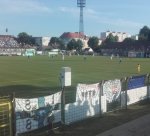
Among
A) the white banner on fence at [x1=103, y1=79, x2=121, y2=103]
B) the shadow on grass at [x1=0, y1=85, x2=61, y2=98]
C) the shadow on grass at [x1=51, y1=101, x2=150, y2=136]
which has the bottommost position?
the shadow on grass at [x1=51, y1=101, x2=150, y2=136]

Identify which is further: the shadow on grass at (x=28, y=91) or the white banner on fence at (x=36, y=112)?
the shadow on grass at (x=28, y=91)

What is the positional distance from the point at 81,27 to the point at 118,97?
5475 inches

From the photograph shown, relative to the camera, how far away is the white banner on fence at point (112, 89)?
631 inches

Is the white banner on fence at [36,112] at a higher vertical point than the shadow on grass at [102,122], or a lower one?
higher

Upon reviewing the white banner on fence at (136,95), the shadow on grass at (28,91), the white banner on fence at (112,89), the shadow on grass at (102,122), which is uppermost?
the white banner on fence at (112,89)

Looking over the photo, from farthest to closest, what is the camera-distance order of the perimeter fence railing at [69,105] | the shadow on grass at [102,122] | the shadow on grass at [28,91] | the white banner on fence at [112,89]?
1. the shadow on grass at [28,91]
2. the white banner on fence at [112,89]
3. the shadow on grass at [102,122]
4. the perimeter fence railing at [69,105]

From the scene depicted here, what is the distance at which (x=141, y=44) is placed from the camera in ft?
523

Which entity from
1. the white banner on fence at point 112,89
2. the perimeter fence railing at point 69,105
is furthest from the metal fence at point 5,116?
the white banner on fence at point 112,89

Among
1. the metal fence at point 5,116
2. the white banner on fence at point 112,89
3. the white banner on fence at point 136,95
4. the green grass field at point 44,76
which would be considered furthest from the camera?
the green grass field at point 44,76

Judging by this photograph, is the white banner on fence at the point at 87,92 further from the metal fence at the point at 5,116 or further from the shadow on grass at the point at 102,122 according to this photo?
the metal fence at the point at 5,116

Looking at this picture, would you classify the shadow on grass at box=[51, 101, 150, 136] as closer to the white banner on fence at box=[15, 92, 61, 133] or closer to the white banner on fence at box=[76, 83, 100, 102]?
the white banner on fence at box=[15, 92, 61, 133]

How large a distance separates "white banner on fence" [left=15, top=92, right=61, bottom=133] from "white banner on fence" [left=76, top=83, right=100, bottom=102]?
1.21 meters

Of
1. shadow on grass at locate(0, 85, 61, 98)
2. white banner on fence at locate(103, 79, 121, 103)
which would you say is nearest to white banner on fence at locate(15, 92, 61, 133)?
white banner on fence at locate(103, 79, 121, 103)

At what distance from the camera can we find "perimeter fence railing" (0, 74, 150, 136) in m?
11.6
